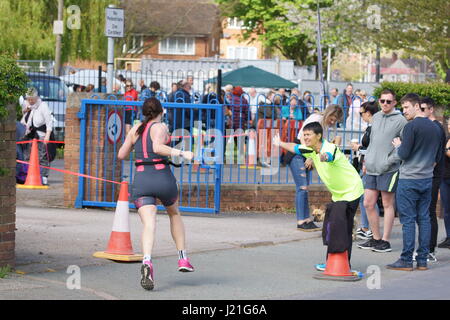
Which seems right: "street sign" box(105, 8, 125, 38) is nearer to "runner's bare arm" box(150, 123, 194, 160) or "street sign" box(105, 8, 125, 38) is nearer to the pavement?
the pavement

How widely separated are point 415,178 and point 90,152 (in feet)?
18.3

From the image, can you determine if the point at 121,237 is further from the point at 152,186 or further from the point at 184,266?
the point at 152,186

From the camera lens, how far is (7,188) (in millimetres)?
9031

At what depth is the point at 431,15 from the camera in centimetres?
2738

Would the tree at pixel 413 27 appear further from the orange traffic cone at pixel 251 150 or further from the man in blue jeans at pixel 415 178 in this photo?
the man in blue jeans at pixel 415 178

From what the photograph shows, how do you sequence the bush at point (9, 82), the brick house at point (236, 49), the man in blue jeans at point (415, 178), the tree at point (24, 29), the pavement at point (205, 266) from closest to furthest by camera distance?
1. the pavement at point (205, 266)
2. the bush at point (9, 82)
3. the man in blue jeans at point (415, 178)
4. the tree at point (24, 29)
5. the brick house at point (236, 49)

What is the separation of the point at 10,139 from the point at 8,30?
122 ft

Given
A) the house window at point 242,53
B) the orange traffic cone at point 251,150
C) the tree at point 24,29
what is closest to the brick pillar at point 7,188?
the orange traffic cone at point 251,150

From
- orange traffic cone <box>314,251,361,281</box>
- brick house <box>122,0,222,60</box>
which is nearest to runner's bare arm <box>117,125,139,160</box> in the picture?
orange traffic cone <box>314,251,361,281</box>

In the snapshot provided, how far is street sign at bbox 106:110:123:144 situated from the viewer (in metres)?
13.9

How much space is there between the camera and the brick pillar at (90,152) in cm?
1399

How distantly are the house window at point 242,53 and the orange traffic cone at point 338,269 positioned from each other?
8877 centimetres

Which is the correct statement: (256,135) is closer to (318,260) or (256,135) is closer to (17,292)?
(318,260)

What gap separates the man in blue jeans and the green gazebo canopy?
18.0 metres
